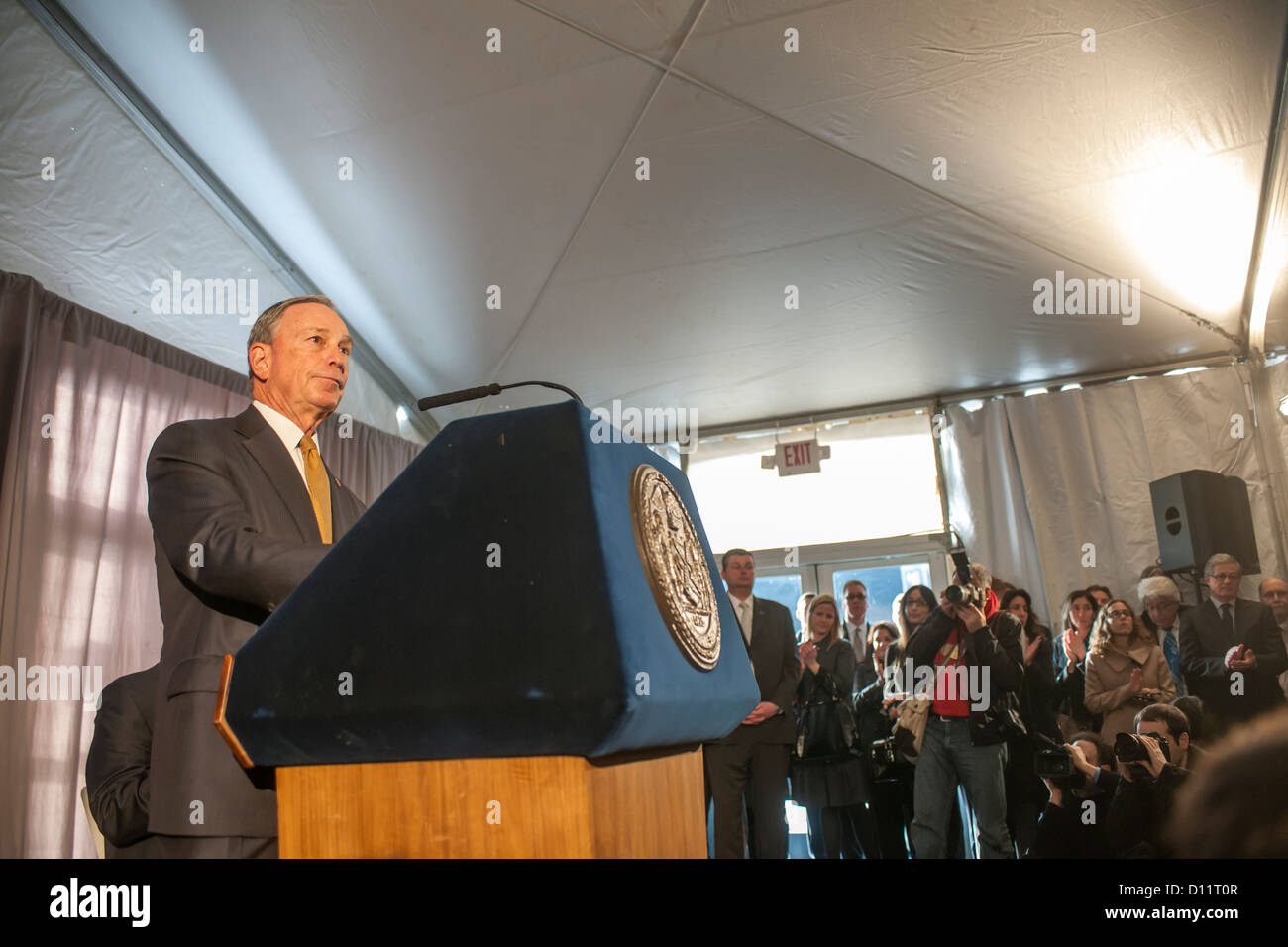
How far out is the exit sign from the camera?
699 cm

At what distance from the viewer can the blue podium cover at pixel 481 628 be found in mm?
739

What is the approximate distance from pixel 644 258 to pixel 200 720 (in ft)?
13.5

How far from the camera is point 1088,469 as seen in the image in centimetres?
625

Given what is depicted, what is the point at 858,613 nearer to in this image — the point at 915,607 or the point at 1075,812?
the point at 915,607

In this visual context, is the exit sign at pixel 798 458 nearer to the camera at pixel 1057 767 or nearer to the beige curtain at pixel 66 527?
the camera at pixel 1057 767

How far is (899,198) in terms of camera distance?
4.38 metres

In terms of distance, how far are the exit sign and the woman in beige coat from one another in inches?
101

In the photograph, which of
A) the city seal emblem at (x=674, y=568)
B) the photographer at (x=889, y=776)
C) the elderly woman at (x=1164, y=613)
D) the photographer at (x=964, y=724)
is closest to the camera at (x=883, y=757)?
the photographer at (x=889, y=776)

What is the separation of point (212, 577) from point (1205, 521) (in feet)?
18.9

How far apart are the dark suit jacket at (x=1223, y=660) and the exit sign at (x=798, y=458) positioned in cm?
279
